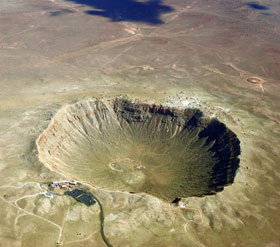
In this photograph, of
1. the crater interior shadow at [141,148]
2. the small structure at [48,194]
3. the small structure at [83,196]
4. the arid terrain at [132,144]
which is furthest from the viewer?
the crater interior shadow at [141,148]

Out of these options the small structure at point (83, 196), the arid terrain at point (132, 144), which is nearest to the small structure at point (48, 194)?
the arid terrain at point (132, 144)

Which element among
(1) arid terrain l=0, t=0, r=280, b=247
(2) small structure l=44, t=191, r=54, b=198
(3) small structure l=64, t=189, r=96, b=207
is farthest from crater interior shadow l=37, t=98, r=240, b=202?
(3) small structure l=64, t=189, r=96, b=207

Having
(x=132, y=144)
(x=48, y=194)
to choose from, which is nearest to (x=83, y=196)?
(x=48, y=194)

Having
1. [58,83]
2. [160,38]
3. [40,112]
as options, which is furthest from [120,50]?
[40,112]

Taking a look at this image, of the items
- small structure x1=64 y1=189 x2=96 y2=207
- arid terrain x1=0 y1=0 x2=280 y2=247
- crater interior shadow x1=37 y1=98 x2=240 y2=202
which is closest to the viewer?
arid terrain x1=0 y1=0 x2=280 y2=247

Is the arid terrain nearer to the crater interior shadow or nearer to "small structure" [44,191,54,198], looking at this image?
"small structure" [44,191,54,198]

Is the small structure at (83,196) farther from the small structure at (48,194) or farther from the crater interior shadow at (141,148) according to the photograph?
the crater interior shadow at (141,148)

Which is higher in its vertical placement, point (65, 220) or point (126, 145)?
point (65, 220)

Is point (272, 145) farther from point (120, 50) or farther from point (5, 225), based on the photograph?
point (120, 50)

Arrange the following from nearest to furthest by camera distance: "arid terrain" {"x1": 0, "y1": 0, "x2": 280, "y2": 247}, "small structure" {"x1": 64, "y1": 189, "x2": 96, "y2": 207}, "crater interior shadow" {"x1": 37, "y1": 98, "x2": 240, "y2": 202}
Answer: "arid terrain" {"x1": 0, "y1": 0, "x2": 280, "y2": 247} → "small structure" {"x1": 64, "y1": 189, "x2": 96, "y2": 207} → "crater interior shadow" {"x1": 37, "y1": 98, "x2": 240, "y2": 202}
